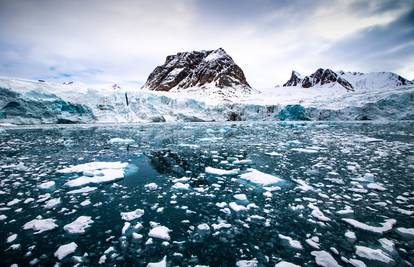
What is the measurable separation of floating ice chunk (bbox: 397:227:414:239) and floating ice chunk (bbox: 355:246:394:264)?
1.81 ft

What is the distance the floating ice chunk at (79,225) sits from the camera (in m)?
2.69

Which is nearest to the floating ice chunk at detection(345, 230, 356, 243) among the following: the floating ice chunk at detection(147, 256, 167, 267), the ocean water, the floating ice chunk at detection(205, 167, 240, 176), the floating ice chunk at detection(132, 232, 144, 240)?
the ocean water

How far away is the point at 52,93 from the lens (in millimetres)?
23734

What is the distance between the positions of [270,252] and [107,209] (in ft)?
7.74

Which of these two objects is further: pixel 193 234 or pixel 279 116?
pixel 279 116

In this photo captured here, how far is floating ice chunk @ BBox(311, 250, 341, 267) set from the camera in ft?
6.83

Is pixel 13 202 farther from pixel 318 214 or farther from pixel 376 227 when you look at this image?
pixel 376 227

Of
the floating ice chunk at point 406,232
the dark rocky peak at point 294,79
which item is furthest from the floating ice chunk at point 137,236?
the dark rocky peak at point 294,79

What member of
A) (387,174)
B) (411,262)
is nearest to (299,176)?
(387,174)

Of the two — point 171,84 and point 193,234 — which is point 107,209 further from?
point 171,84

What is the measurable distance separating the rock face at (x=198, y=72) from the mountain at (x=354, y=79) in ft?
197

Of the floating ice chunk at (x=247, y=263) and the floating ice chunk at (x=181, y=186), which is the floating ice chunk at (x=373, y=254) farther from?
the floating ice chunk at (x=181, y=186)

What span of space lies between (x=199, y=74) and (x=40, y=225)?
108736 mm


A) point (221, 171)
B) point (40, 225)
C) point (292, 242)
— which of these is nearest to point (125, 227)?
point (40, 225)
